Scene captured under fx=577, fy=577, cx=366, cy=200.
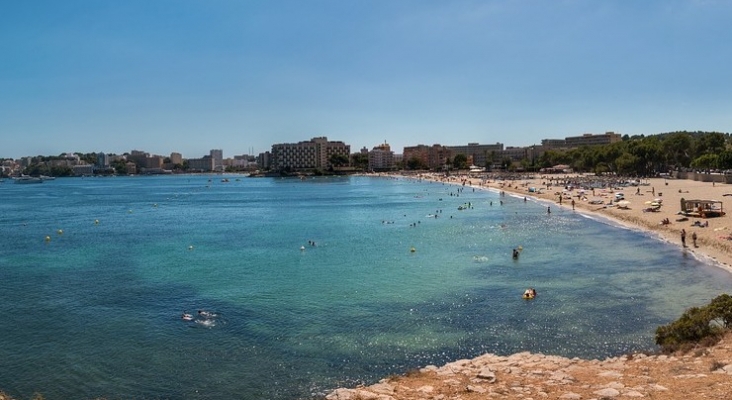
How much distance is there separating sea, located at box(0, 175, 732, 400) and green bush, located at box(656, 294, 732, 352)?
1.64m

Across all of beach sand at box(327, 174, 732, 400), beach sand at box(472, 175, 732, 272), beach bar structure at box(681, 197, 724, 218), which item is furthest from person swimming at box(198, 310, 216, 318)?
beach bar structure at box(681, 197, 724, 218)

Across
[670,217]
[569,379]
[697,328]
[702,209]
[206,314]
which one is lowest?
[206,314]

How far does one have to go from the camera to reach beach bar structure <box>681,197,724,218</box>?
165 ft

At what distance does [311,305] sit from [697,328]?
16278mm

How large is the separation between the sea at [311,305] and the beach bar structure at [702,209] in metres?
6.24

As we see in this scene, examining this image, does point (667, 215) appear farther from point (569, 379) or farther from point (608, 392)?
point (608, 392)

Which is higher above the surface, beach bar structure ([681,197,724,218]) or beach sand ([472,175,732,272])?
beach bar structure ([681,197,724,218])

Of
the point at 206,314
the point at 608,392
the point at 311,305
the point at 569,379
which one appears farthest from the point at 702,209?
the point at 608,392

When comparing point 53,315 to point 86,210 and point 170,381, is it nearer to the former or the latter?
point 170,381

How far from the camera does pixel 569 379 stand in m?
15.2

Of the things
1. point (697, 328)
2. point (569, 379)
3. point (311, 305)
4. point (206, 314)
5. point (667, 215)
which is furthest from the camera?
point (667, 215)

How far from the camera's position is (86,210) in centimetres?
9581

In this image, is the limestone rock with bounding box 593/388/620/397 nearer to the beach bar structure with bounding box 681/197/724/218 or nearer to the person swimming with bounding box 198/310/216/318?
the person swimming with bounding box 198/310/216/318

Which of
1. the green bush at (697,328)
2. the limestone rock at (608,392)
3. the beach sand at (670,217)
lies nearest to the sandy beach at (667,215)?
the beach sand at (670,217)
